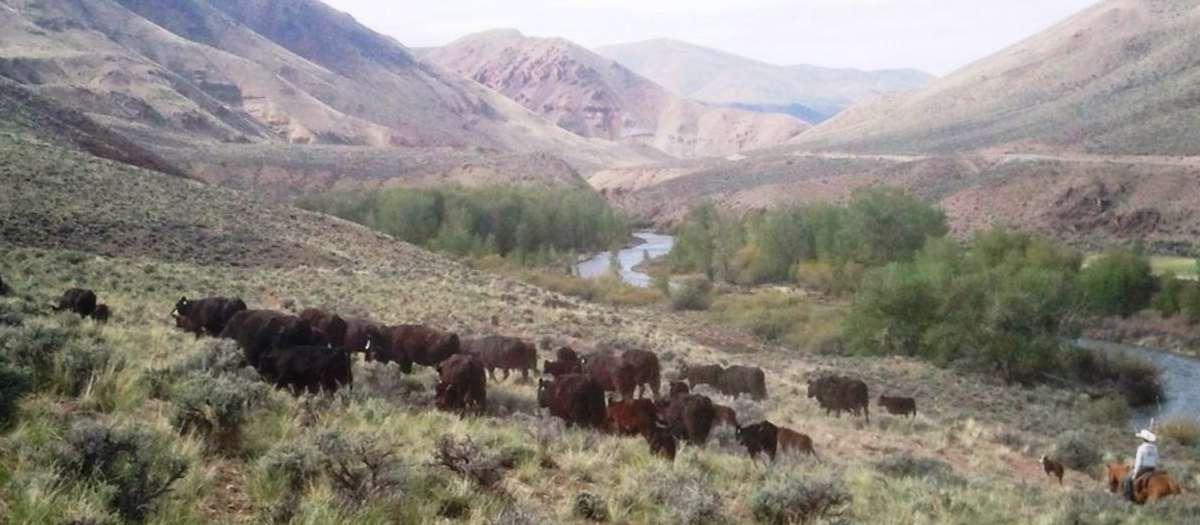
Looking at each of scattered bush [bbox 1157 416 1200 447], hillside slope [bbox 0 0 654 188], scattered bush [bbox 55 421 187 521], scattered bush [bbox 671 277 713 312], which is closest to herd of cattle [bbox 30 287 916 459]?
scattered bush [bbox 55 421 187 521]

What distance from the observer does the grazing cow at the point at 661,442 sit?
1084cm

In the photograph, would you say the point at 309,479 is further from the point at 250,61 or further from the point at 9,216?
the point at 250,61

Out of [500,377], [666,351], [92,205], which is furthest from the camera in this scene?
[92,205]

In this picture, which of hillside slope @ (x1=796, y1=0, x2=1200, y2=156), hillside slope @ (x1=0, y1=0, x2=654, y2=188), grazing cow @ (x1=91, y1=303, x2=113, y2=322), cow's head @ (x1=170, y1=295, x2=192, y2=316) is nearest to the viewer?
grazing cow @ (x1=91, y1=303, x2=113, y2=322)

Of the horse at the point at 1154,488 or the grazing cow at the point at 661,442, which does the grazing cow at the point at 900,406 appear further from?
the grazing cow at the point at 661,442

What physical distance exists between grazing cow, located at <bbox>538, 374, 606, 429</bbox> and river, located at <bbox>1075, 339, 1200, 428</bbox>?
2617 cm

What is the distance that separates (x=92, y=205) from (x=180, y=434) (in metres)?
32.3

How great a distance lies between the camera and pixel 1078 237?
70.4 meters

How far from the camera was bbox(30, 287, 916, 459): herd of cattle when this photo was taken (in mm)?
12320

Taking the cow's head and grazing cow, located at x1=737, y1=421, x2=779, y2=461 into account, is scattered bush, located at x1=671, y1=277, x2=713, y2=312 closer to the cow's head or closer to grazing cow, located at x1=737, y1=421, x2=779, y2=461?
the cow's head

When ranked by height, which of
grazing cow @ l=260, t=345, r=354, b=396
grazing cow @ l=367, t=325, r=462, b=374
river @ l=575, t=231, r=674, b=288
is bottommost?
river @ l=575, t=231, r=674, b=288

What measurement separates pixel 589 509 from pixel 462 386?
5862 millimetres

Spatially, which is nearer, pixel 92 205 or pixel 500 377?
pixel 500 377

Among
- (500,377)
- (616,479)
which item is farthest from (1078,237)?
(616,479)
